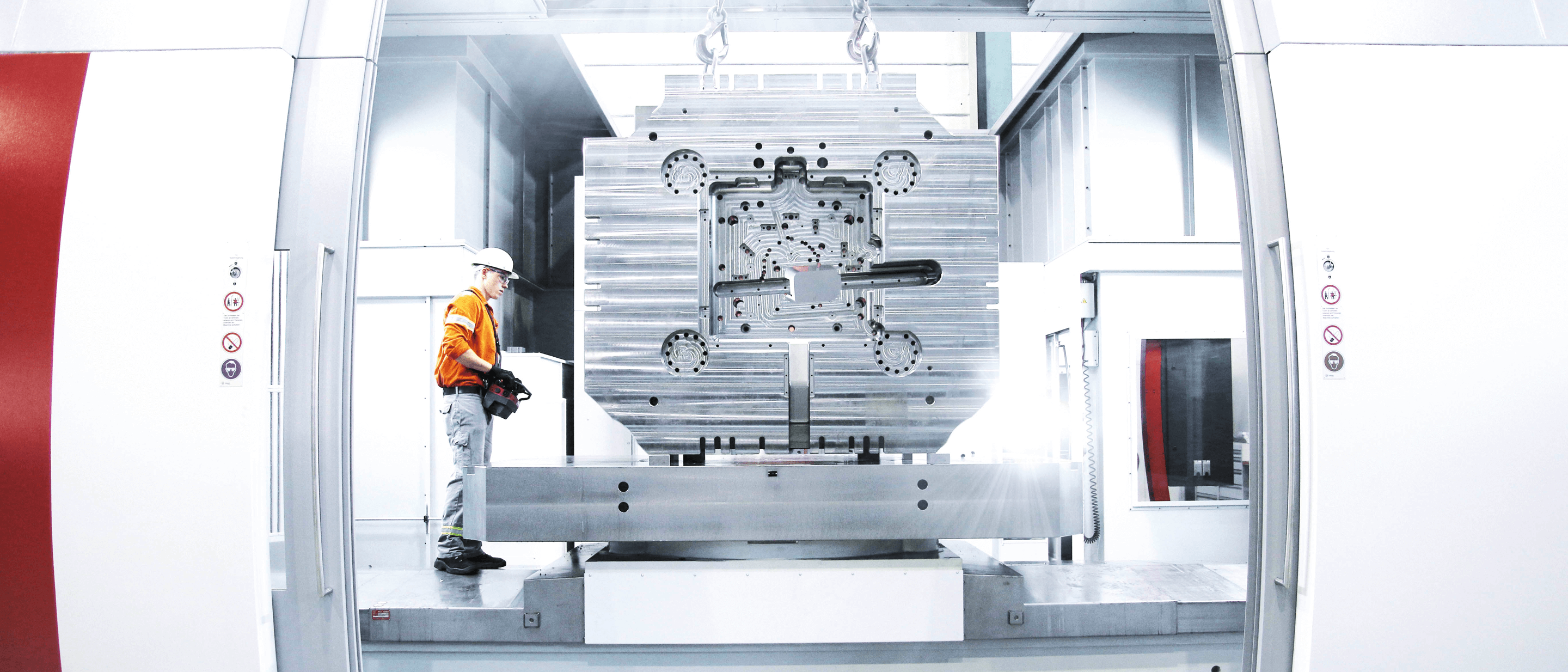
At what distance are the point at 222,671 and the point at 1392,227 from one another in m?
2.44

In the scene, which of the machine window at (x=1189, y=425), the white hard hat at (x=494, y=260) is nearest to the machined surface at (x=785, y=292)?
the white hard hat at (x=494, y=260)

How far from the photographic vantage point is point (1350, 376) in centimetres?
159

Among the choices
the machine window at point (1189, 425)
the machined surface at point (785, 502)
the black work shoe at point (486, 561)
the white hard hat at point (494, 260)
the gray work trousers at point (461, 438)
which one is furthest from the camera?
the machine window at point (1189, 425)

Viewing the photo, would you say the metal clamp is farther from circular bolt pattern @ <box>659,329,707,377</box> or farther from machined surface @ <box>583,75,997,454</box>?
circular bolt pattern @ <box>659,329,707,377</box>

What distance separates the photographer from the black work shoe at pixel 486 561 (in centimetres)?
354

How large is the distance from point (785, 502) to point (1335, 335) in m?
1.18

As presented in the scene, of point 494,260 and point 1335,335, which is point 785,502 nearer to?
point 1335,335

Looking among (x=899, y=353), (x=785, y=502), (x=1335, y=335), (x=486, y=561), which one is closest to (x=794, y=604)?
(x=785, y=502)

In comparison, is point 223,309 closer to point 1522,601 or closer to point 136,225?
point 136,225

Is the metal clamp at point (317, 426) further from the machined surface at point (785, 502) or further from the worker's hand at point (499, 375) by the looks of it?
the worker's hand at point (499, 375)

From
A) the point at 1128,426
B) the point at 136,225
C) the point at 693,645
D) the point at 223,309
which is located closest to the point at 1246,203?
the point at 693,645

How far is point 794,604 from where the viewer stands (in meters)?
1.91

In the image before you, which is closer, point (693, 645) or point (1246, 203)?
point (1246, 203)

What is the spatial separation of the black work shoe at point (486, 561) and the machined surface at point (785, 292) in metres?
1.77
